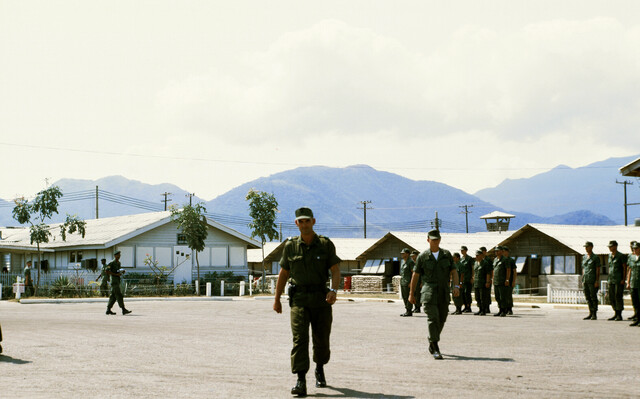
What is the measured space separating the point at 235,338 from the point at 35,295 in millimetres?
27015

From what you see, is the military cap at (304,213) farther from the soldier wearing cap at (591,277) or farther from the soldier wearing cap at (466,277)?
the soldier wearing cap at (466,277)

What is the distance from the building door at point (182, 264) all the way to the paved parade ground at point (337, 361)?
2856cm

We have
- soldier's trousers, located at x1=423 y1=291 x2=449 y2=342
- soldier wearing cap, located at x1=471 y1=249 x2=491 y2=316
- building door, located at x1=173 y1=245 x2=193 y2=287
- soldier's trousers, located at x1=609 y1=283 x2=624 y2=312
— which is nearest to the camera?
soldier's trousers, located at x1=423 y1=291 x2=449 y2=342

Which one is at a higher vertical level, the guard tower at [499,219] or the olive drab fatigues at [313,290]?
the guard tower at [499,219]

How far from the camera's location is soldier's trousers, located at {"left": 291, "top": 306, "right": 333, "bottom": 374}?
8.70 m

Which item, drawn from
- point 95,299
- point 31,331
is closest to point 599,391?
point 31,331

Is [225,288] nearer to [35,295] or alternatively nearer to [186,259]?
Result: [186,259]

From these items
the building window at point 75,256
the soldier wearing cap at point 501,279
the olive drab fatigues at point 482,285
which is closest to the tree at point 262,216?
the building window at point 75,256

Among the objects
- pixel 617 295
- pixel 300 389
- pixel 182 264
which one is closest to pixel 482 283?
pixel 617 295

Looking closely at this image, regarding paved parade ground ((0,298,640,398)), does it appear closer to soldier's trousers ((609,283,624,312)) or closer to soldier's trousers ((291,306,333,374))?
soldier's trousers ((291,306,333,374))

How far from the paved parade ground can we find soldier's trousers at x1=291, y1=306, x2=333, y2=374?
0.41 metres

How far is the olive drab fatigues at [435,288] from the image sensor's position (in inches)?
466

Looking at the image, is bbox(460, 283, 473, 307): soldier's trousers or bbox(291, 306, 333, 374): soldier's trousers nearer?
bbox(291, 306, 333, 374): soldier's trousers

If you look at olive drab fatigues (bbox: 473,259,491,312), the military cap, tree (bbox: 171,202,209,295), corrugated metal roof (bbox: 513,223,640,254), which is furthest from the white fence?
the military cap
